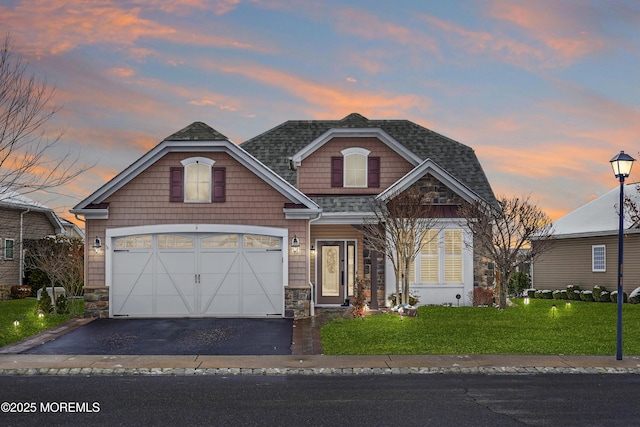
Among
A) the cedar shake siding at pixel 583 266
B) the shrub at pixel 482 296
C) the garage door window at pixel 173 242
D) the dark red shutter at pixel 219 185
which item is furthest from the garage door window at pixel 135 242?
the cedar shake siding at pixel 583 266

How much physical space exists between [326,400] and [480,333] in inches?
337

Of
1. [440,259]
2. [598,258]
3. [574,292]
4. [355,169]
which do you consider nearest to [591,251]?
[598,258]

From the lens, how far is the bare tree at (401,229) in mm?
22531

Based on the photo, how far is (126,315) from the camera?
21.3 metres

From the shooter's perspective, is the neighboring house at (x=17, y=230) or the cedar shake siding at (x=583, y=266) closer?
the cedar shake siding at (x=583, y=266)

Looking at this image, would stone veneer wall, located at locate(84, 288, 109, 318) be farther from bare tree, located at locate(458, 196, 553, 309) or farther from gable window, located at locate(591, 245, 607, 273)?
gable window, located at locate(591, 245, 607, 273)

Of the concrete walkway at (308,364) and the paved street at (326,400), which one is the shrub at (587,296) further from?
the paved street at (326,400)

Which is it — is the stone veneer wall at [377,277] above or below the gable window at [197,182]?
below

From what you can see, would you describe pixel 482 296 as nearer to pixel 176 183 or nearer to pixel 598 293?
pixel 598 293

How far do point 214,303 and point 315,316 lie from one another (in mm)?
3375

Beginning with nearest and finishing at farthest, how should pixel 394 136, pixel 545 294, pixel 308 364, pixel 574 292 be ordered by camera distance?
pixel 308 364
pixel 394 136
pixel 574 292
pixel 545 294

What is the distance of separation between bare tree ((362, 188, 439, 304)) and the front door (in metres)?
1.36

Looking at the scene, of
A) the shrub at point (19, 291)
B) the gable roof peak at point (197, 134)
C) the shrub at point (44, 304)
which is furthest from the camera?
the shrub at point (19, 291)

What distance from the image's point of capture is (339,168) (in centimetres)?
2622
